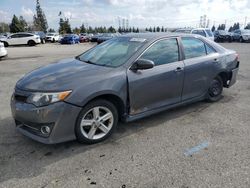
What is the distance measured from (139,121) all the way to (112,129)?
798 millimetres

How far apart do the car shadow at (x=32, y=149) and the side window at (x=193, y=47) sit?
4.31ft

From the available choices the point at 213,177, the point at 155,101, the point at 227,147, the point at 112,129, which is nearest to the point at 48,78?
the point at 112,129

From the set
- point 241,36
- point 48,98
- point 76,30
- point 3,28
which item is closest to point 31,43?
point 241,36

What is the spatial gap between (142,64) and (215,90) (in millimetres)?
2410

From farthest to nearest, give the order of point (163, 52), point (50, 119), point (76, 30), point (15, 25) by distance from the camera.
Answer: point (76, 30) < point (15, 25) < point (163, 52) < point (50, 119)

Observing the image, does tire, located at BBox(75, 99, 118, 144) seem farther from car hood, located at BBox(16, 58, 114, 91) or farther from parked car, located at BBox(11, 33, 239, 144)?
car hood, located at BBox(16, 58, 114, 91)

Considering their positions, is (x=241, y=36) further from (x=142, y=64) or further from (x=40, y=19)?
(x=40, y=19)

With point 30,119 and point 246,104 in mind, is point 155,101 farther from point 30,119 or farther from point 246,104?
point 246,104

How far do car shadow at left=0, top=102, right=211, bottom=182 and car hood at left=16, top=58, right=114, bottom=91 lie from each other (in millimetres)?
842

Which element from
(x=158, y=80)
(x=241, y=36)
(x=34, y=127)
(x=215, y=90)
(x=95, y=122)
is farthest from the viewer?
(x=241, y=36)

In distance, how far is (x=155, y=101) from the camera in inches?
164

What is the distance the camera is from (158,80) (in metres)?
4.07

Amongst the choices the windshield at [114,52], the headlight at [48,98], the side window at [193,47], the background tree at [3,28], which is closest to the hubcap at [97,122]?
the headlight at [48,98]

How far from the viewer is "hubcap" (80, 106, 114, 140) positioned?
350 cm
